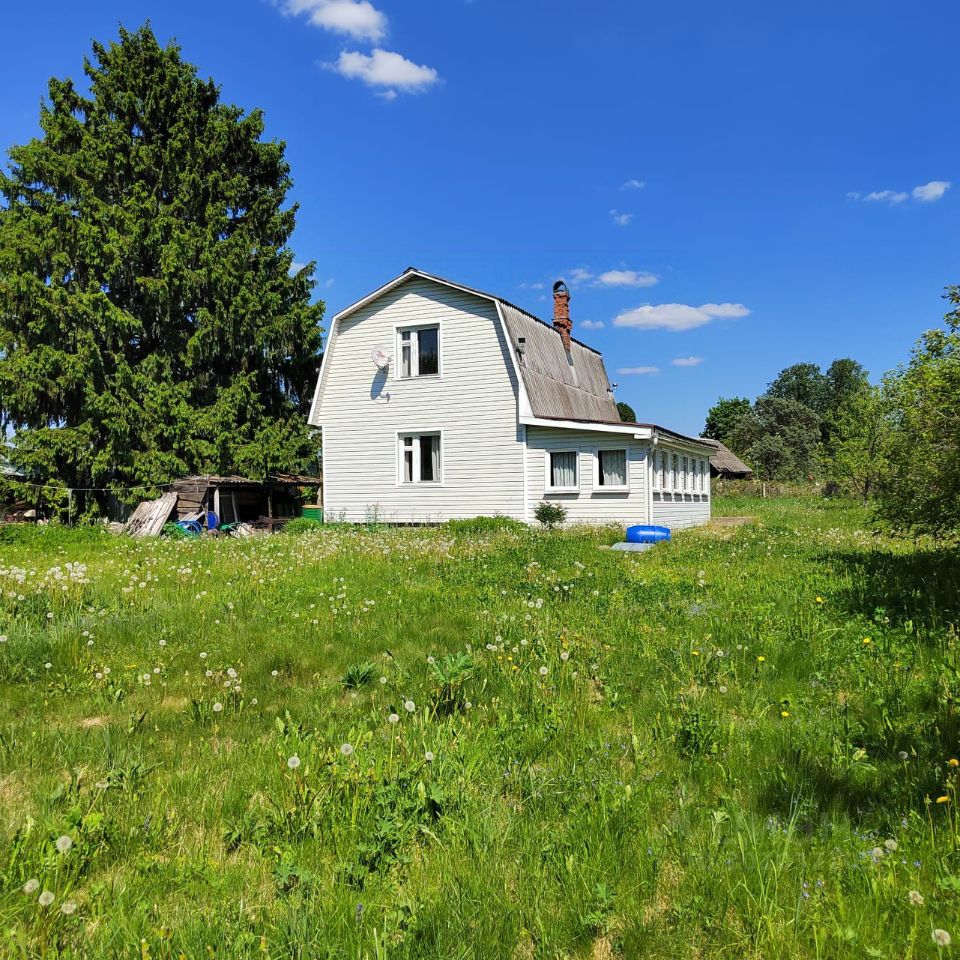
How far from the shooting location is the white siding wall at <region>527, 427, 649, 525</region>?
20.2 m

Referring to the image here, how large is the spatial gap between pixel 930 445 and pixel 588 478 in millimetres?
13168

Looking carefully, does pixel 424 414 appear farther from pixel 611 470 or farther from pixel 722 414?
pixel 722 414

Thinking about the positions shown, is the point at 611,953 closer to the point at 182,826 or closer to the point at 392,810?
the point at 392,810

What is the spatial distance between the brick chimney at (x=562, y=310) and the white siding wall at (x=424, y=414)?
5.88 m

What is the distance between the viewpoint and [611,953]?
2230 mm

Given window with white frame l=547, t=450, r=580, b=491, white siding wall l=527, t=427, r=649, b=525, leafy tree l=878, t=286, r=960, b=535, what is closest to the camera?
leafy tree l=878, t=286, r=960, b=535

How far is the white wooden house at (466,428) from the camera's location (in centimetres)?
2105

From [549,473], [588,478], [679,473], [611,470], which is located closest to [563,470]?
[549,473]

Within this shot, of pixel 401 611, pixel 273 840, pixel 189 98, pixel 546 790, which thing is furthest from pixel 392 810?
pixel 189 98

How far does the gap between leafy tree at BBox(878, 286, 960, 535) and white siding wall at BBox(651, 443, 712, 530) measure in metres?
11.8

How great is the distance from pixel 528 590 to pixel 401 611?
1780 millimetres

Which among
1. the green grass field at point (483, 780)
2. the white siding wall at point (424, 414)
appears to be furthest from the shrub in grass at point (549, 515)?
the green grass field at point (483, 780)

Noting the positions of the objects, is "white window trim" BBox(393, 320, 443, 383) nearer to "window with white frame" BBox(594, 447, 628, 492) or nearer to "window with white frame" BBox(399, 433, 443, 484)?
"window with white frame" BBox(399, 433, 443, 484)

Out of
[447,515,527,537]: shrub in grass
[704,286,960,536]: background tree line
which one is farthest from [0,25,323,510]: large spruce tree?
[704,286,960,536]: background tree line
